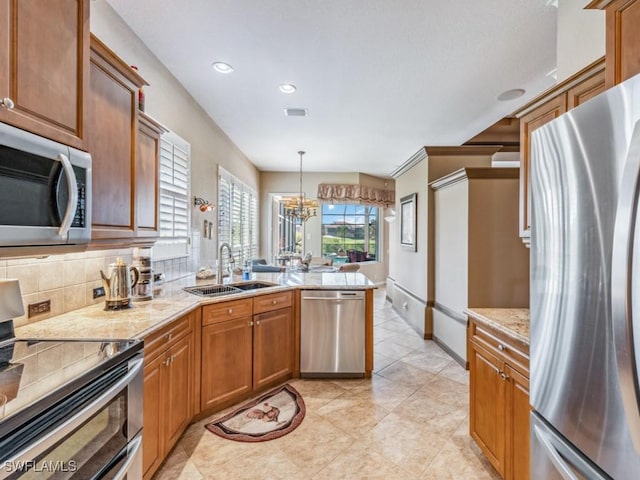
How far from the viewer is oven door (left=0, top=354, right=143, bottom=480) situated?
2.93 ft

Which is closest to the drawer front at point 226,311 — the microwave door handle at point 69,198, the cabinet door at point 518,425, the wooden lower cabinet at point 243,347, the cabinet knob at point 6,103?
the wooden lower cabinet at point 243,347

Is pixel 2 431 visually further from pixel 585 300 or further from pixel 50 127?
pixel 585 300

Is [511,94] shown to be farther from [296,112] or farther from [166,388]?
[166,388]

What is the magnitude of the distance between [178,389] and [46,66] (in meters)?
1.80

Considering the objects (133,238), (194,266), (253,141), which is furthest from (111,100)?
(253,141)

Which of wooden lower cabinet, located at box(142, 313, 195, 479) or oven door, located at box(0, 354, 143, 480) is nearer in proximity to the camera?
oven door, located at box(0, 354, 143, 480)

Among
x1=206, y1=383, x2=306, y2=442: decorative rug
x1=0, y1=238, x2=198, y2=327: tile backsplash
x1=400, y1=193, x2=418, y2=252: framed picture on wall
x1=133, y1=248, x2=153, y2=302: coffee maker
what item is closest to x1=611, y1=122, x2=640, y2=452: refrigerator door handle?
x1=206, y1=383, x2=306, y2=442: decorative rug

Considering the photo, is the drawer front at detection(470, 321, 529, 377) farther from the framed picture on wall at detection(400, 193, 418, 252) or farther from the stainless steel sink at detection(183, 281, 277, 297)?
the framed picture on wall at detection(400, 193, 418, 252)

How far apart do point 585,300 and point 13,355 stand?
81.1 inches

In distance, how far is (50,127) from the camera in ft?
4.03

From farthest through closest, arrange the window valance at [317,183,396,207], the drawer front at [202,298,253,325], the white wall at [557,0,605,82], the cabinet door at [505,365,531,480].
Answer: the window valance at [317,183,396,207], the drawer front at [202,298,253,325], the white wall at [557,0,605,82], the cabinet door at [505,365,531,480]

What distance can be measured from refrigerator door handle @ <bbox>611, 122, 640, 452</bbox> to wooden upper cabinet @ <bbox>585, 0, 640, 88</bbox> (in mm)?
453

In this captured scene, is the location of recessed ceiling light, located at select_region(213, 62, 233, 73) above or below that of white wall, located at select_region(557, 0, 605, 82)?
above

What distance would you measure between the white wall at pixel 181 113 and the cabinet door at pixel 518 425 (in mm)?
3113
